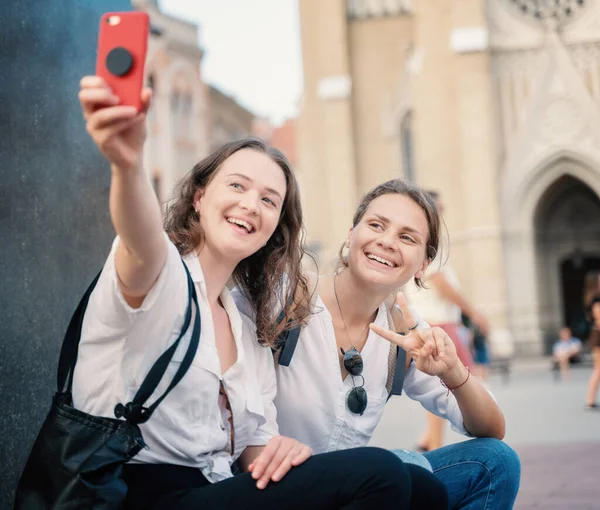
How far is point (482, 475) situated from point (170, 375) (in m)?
1.18

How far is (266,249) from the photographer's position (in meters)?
2.78

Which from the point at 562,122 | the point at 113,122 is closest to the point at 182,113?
the point at 562,122

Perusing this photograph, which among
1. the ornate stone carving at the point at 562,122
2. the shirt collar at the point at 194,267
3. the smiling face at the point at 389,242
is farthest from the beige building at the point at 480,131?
the shirt collar at the point at 194,267

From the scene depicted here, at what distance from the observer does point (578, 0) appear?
85.6 feet

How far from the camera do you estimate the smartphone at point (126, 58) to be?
1.58m

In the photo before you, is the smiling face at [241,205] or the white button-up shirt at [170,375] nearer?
the white button-up shirt at [170,375]

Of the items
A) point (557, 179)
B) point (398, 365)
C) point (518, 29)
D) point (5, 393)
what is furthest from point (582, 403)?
point (518, 29)

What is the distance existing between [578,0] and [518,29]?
2.06m

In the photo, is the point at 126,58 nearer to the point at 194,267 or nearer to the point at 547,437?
the point at 194,267

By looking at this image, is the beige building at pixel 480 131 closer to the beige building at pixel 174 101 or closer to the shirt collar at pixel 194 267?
the beige building at pixel 174 101

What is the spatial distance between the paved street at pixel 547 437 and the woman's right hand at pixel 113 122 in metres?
3.61

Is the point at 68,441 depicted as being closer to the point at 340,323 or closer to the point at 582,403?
the point at 340,323

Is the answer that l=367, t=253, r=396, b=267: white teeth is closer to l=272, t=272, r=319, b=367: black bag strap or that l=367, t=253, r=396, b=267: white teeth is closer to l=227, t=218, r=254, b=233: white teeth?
l=272, t=272, r=319, b=367: black bag strap

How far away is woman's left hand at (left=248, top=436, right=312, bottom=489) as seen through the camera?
7.00 ft
